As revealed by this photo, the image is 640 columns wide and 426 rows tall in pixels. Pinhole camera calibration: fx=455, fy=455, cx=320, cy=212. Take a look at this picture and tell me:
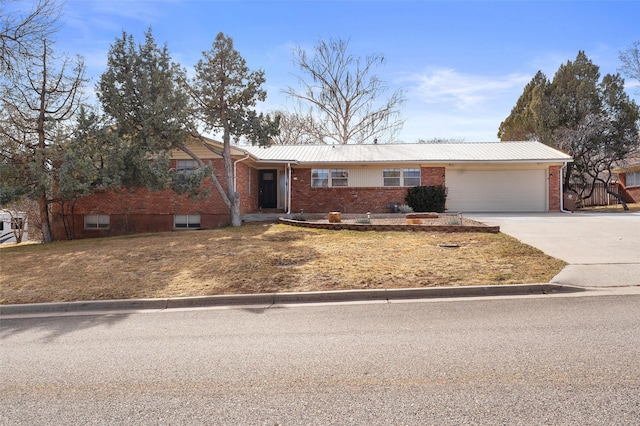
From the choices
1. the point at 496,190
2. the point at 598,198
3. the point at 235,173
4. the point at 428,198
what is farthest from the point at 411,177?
the point at 598,198

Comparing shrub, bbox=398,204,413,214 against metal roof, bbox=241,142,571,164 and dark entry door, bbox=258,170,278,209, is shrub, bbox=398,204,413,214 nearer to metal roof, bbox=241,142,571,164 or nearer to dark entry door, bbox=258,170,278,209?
metal roof, bbox=241,142,571,164

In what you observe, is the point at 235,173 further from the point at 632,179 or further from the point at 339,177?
the point at 632,179

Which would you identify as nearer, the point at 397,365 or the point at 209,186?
the point at 397,365

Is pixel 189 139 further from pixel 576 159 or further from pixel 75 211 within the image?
pixel 576 159

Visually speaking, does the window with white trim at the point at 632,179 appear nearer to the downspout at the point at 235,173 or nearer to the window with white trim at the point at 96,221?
the downspout at the point at 235,173

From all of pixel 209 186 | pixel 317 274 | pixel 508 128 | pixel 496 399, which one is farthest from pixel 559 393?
pixel 508 128

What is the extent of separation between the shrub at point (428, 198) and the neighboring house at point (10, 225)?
21998 millimetres

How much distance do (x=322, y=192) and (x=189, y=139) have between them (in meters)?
7.56

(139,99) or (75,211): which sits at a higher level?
(139,99)

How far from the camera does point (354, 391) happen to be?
12.0 ft

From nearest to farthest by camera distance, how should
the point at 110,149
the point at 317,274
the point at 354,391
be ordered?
the point at 354,391
the point at 317,274
the point at 110,149

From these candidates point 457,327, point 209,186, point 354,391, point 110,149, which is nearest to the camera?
point 354,391

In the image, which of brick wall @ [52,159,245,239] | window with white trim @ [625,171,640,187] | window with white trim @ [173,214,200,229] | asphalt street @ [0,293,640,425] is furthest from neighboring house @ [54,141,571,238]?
asphalt street @ [0,293,640,425]

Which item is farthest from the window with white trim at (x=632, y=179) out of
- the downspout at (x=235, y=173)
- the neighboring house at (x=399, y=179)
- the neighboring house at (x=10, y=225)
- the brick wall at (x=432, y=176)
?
the neighboring house at (x=10, y=225)
